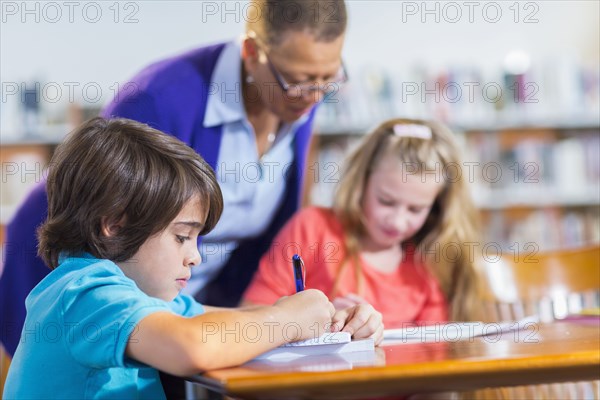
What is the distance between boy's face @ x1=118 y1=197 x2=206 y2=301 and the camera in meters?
1.05

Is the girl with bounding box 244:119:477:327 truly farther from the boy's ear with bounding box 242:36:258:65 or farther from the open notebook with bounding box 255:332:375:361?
the open notebook with bounding box 255:332:375:361

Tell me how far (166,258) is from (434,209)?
995 millimetres

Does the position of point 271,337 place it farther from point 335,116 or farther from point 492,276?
point 335,116

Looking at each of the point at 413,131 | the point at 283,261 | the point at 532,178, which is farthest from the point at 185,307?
the point at 532,178

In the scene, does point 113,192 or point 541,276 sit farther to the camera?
point 541,276

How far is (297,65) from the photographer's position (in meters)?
1.55

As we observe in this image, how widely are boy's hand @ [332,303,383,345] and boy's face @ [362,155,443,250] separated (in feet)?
2.10

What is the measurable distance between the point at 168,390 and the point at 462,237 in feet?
2.60

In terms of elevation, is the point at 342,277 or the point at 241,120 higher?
the point at 241,120

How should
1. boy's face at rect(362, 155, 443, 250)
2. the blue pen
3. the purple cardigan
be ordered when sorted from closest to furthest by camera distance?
the blue pen, the purple cardigan, boy's face at rect(362, 155, 443, 250)

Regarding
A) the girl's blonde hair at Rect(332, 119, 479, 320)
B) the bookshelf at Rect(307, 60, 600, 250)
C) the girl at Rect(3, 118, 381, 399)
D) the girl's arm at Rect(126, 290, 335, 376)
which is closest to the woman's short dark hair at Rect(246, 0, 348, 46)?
the girl's blonde hair at Rect(332, 119, 479, 320)

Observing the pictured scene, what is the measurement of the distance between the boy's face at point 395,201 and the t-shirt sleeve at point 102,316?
907 mm

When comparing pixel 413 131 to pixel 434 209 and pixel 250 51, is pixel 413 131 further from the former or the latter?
pixel 250 51

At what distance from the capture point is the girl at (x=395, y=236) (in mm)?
1774
